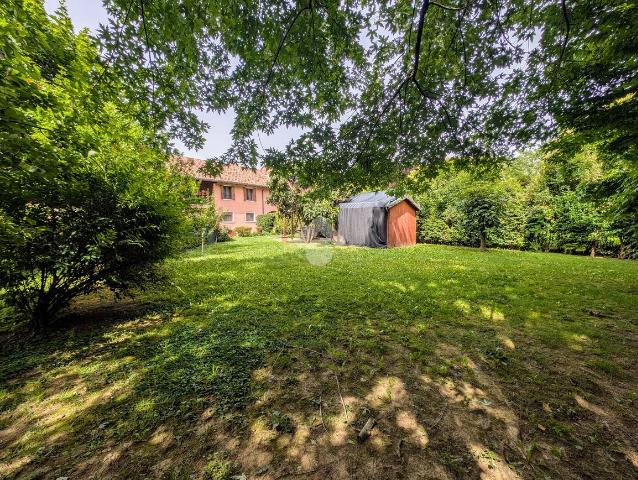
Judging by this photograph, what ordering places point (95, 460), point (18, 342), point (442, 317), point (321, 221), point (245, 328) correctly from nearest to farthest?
point (95, 460), point (18, 342), point (245, 328), point (442, 317), point (321, 221)

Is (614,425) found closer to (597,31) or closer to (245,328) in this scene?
(245,328)

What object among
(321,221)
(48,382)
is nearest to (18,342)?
(48,382)

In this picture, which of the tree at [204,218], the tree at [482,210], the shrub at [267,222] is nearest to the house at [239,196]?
the shrub at [267,222]

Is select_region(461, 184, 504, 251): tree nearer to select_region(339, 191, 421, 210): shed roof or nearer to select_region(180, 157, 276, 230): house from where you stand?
select_region(339, 191, 421, 210): shed roof

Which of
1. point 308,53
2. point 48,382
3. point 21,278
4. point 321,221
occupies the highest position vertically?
point 308,53

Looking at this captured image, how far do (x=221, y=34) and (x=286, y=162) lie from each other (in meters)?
2.49

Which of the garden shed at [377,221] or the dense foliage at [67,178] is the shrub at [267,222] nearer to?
the garden shed at [377,221]

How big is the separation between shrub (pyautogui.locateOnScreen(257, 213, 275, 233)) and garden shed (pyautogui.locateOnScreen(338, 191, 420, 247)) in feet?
39.9

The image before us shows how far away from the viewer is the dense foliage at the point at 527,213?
43.7 ft

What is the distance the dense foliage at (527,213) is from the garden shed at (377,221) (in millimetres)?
2587

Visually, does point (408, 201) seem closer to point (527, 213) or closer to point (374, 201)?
point (374, 201)

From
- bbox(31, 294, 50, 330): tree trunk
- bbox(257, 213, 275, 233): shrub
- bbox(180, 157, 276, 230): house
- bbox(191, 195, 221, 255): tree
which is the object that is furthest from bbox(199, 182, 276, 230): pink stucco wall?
bbox(31, 294, 50, 330): tree trunk

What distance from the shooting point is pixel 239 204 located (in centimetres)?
3038

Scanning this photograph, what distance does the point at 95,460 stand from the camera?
2.15m
